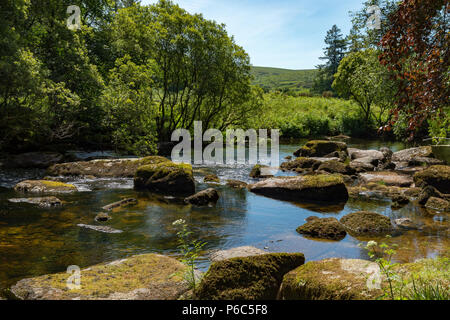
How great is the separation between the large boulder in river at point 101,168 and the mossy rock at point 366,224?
9140 millimetres

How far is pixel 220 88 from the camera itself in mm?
27688

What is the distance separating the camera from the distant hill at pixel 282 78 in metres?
134

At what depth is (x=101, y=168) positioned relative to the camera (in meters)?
16.4

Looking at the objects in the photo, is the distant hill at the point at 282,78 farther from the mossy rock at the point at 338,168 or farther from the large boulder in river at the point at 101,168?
the large boulder in river at the point at 101,168

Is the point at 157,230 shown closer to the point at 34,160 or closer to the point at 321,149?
the point at 34,160

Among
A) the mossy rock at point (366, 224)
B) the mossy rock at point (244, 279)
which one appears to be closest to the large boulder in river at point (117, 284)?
the mossy rock at point (244, 279)

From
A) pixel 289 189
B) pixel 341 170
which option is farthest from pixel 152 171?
pixel 341 170

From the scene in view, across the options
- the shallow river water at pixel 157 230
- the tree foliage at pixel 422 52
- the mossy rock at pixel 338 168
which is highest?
the tree foliage at pixel 422 52

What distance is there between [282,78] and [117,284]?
155 meters

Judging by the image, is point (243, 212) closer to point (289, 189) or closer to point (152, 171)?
point (289, 189)

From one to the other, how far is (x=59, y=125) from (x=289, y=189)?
1328 cm

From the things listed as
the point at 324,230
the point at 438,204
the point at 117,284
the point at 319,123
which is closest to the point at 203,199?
the point at 324,230

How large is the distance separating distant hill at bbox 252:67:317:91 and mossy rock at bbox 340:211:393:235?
122m

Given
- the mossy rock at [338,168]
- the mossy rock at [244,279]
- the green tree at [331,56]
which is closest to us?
the mossy rock at [244,279]
